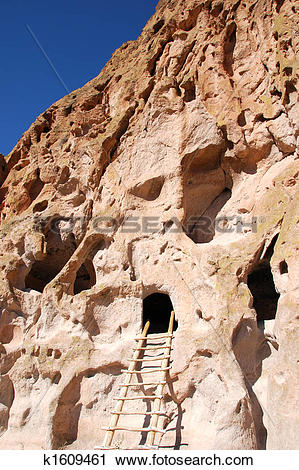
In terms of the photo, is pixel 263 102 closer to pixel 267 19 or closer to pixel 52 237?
pixel 267 19

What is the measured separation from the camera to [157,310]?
336 inches

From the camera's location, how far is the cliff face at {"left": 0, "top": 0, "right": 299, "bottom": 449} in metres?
4.91

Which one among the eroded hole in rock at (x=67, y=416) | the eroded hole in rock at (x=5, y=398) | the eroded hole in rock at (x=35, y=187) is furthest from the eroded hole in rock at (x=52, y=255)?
the eroded hole in rock at (x=67, y=416)

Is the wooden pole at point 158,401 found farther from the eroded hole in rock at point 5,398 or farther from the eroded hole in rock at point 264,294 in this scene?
the eroded hole in rock at point 5,398

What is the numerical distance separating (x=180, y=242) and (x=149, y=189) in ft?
4.34

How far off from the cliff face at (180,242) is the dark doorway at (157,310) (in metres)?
1.70

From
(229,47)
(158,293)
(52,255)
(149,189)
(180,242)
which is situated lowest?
(158,293)

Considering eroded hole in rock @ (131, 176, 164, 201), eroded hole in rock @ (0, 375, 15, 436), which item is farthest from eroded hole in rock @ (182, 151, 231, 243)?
eroded hole in rock @ (0, 375, 15, 436)

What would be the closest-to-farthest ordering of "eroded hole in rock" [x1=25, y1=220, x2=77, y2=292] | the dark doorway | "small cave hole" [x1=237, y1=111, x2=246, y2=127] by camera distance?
"small cave hole" [x1=237, y1=111, x2=246, y2=127], the dark doorway, "eroded hole in rock" [x1=25, y1=220, x2=77, y2=292]

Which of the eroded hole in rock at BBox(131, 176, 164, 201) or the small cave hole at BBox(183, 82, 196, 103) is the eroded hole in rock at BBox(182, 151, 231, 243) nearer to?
the eroded hole in rock at BBox(131, 176, 164, 201)

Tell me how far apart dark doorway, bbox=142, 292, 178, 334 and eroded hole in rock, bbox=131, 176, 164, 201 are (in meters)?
2.07

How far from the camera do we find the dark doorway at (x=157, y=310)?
8.07 metres

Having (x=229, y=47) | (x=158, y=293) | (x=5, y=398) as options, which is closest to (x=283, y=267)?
(x=158, y=293)

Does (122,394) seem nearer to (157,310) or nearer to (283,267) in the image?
(283,267)
